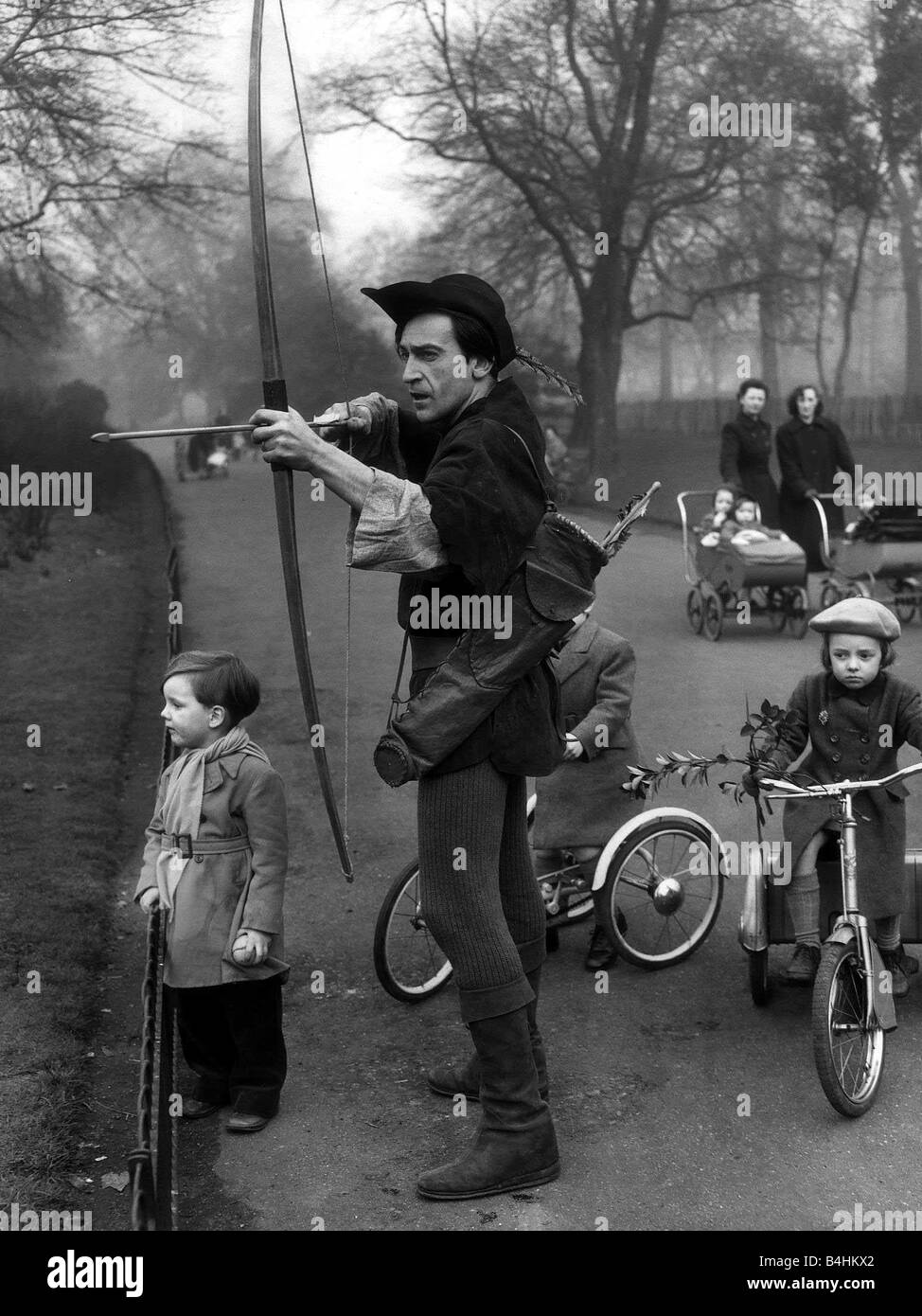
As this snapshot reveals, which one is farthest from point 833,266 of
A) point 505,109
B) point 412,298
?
point 412,298

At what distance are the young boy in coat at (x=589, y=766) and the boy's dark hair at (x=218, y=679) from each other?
1.42m

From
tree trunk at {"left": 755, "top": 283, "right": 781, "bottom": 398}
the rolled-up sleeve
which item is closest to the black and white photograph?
the rolled-up sleeve

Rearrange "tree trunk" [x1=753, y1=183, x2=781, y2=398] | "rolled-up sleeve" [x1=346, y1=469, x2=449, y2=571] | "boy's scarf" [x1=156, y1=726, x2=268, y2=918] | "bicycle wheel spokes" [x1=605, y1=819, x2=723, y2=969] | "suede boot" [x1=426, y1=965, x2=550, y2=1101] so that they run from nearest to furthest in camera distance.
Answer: "rolled-up sleeve" [x1=346, y1=469, x2=449, y2=571], "boy's scarf" [x1=156, y1=726, x2=268, y2=918], "suede boot" [x1=426, y1=965, x2=550, y2=1101], "bicycle wheel spokes" [x1=605, y1=819, x2=723, y2=969], "tree trunk" [x1=753, y1=183, x2=781, y2=398]

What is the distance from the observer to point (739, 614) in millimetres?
9461

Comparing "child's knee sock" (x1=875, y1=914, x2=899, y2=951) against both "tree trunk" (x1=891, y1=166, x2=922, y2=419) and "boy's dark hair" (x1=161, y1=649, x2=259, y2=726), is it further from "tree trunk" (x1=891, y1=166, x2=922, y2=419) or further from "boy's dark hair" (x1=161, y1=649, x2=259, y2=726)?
"tree trunk" (x1=891, y1=166, x2=922, y2=419)

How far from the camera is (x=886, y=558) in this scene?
9625 millimetres

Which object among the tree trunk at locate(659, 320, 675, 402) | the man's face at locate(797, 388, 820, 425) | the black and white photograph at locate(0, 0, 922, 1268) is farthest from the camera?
the tree trunk at locate(659, 320, 675, 402)

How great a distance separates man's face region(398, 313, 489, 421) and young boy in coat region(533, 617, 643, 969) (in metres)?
1.73

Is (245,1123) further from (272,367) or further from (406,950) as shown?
(272,367)

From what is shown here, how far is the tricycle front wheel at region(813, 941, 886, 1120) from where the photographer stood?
3.50m

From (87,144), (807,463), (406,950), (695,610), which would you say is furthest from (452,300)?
(807,463)

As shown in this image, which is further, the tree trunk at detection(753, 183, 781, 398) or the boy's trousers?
the tree trunk at detection(753, 183, 781, 398)

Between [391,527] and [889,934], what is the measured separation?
212 centimetres

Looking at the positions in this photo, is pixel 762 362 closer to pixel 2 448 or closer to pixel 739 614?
pixel 739 614
